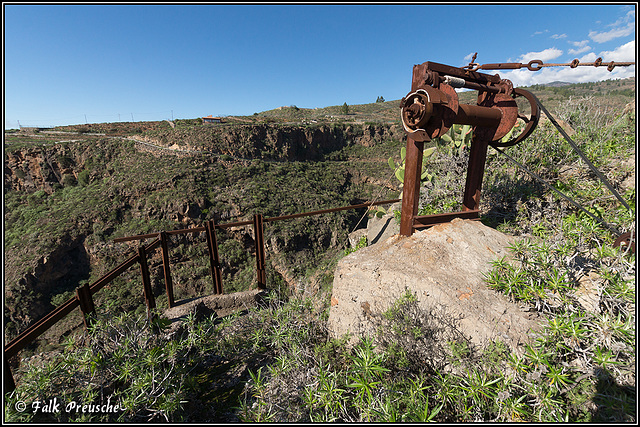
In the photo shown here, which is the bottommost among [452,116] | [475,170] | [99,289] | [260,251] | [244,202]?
[244,202]

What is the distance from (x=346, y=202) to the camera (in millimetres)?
29766

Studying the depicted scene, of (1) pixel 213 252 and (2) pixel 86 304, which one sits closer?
(2) pixel 86 304

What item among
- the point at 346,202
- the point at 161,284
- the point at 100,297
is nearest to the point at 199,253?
the point at 161,284

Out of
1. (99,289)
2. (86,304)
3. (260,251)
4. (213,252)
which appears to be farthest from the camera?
(260,251)

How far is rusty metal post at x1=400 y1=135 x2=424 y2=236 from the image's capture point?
112 inches

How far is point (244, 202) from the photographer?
25828 millimetres

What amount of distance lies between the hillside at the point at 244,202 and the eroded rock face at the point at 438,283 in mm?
295

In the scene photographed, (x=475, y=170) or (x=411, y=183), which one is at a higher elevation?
(x=475, y=170)

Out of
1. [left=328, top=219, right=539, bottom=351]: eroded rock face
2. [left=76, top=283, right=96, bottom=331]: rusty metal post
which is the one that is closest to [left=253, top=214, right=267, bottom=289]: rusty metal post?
[left=328, top=219, right=539, bottom=351]: eroded rock face

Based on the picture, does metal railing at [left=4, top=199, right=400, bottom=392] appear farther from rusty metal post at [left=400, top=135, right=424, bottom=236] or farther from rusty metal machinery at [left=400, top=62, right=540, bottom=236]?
rusty metal machinery at [left=400, top=62, right=540, bottom=236]

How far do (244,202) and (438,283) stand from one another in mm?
24850

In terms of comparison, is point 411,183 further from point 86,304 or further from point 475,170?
point 86,304

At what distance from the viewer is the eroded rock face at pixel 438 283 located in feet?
7.06

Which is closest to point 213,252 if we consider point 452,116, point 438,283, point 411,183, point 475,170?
point 411,183
